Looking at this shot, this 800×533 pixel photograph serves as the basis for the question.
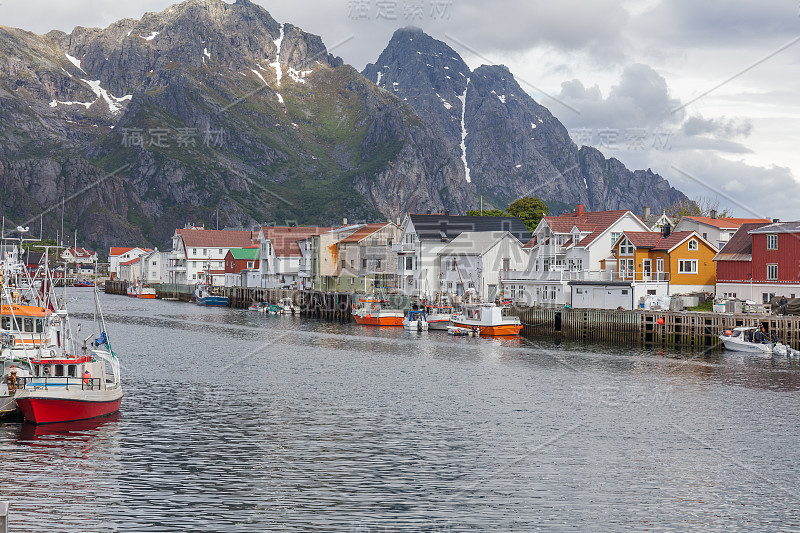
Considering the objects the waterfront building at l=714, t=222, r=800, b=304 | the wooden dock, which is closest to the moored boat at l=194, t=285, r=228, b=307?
the wooden dock

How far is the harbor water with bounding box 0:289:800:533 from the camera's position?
88.3 ft

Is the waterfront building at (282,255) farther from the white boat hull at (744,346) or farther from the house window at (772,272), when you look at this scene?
the white boat hull at (744,346)

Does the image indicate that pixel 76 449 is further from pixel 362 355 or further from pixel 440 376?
pixel 362 355

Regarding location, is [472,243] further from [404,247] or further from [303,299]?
[303,299]

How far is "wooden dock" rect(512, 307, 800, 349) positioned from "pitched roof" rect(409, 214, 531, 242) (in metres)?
29.6

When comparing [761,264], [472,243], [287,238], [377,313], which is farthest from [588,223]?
[287,238]

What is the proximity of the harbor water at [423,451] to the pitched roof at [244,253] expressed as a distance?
114524 millimetres

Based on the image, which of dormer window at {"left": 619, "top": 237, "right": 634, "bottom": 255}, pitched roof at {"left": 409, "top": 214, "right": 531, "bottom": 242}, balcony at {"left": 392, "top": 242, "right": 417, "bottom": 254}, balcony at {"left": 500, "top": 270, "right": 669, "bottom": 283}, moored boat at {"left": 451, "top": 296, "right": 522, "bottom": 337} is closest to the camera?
balcony at {"left": 500, "top": 270, "right": 669, "bottom": 283}

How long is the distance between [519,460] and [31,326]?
30.7 m

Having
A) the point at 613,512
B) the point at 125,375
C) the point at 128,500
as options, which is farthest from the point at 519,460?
the point at 125,375

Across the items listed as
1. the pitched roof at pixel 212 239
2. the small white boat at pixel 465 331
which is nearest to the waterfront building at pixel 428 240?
the small white boat at pixel 465 331

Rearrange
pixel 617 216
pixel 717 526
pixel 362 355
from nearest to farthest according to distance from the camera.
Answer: pixel 717 526
pixel 362 355
pixel 617 216

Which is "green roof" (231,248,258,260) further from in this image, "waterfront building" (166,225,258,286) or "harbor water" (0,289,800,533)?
"harbor water" (0,289,800,533)

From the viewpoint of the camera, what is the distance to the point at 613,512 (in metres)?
27.6
